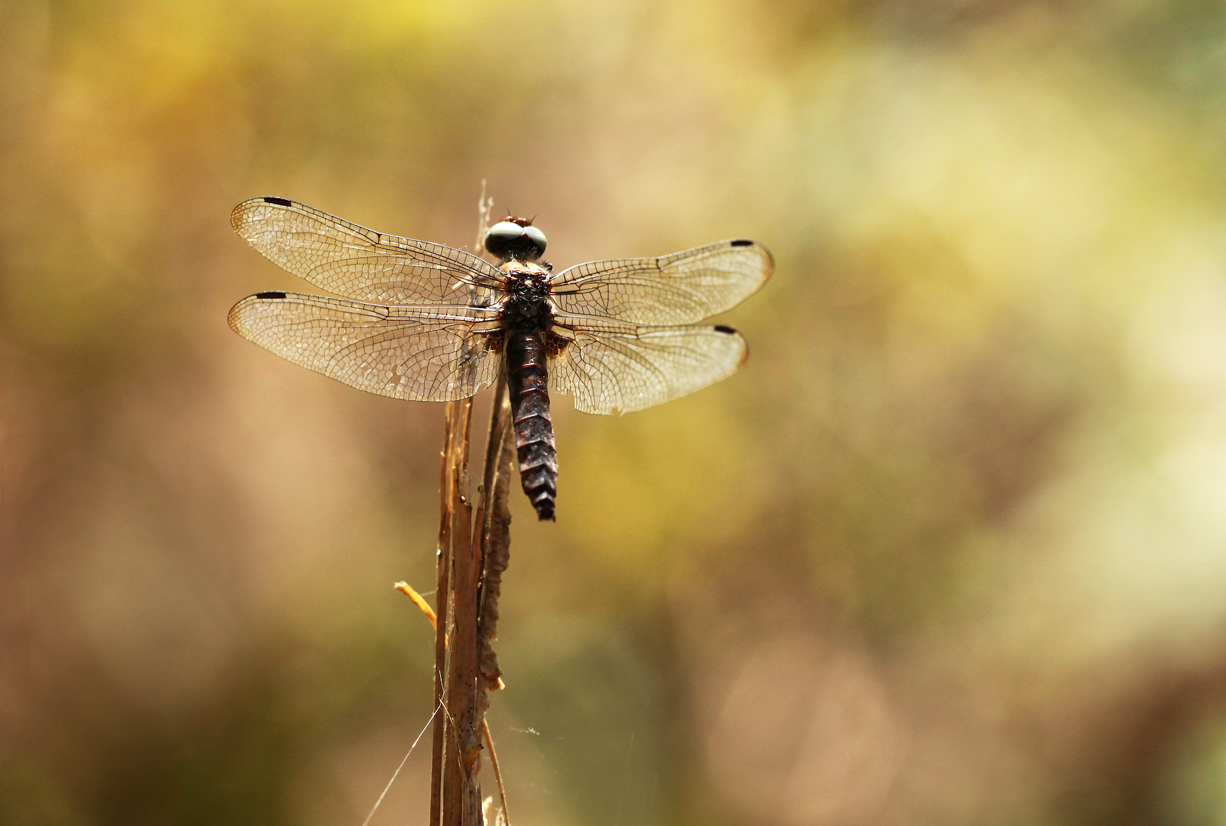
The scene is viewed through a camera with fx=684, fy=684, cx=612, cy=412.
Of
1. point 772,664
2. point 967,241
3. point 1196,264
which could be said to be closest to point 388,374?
point 772,664

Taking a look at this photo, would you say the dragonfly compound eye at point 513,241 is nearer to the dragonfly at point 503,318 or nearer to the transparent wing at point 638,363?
the dragonfly at point 503,318

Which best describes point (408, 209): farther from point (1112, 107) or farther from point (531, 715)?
point (1112, 107)

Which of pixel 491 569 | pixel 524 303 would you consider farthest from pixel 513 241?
pixel 491 569

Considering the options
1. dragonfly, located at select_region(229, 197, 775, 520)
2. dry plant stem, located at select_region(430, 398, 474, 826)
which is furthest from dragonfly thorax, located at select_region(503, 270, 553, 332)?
dry plant stem, located at select_region(430, 398, 474, 826)

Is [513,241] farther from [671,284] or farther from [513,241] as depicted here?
[671,284]

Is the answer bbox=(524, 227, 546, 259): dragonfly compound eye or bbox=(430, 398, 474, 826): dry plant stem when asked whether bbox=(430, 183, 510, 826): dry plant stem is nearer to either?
bbox=(430, 398, 474, 826): dry plant stem

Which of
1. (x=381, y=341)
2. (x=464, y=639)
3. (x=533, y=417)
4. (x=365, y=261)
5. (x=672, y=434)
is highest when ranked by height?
(x=672, y=434)
